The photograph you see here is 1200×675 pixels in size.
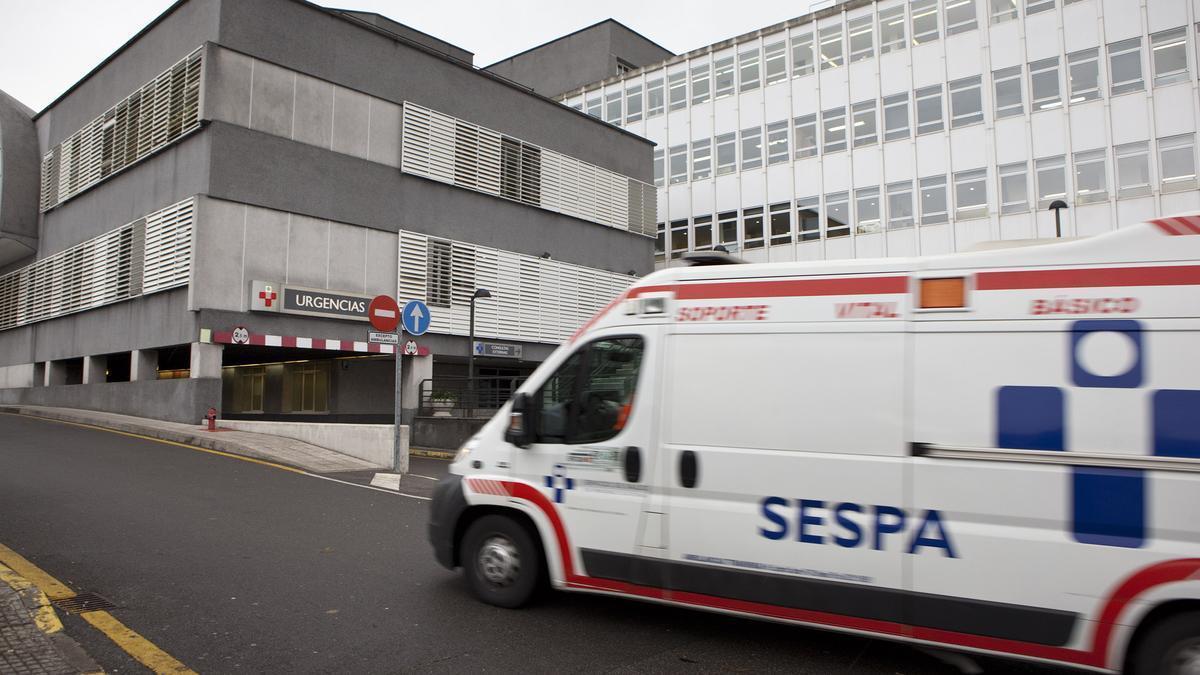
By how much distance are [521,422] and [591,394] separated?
0.53m

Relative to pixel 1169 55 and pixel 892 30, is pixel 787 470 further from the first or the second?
pixel 892 30

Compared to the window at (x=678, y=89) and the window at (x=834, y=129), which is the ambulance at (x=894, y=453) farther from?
the window at (x=678, y=89)

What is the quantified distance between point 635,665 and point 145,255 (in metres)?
20.3

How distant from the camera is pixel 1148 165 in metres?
26.2

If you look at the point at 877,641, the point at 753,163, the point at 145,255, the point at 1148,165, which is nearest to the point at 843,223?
the point at 753,163

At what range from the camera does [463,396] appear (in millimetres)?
19500

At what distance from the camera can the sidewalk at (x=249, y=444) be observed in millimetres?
12672

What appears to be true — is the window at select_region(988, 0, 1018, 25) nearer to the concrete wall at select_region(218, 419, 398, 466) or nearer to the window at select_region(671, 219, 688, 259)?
the window at select_region(671, 219, 688, 259)

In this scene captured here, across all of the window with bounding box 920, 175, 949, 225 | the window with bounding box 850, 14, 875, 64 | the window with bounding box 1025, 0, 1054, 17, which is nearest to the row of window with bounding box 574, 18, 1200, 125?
the window with bounding box 850, 14, 875, 64

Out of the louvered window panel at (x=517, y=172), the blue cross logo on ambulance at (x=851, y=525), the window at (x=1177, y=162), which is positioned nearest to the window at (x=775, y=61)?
the louvered window panel at (x=517, y=172)

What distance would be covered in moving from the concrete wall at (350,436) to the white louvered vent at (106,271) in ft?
17.6

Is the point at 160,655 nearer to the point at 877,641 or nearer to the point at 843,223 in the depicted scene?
the point at 877,641

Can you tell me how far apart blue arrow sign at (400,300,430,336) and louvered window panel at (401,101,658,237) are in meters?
10.2

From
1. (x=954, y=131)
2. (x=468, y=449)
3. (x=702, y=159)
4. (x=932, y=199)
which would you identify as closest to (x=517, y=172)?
(x=702, y=159)
